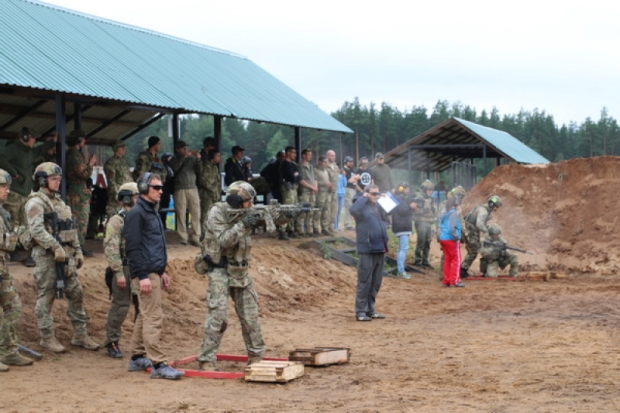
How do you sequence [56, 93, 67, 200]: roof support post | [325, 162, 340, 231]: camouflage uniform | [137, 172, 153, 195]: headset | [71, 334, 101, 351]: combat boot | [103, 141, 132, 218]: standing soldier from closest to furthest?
1. [137, 172, 153, 195]: headset
2. [71, 334, 101, 351]: combat boot
3. [56, 93, 67, 200]: roof support post
4. [103, 141, 132, 218]: standing soldier
5. [325, 162, 340, 231]: camouflage uniform

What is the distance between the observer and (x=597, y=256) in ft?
69.2

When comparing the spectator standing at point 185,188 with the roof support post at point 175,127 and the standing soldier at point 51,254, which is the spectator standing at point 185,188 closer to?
the roof support post at point 175,127

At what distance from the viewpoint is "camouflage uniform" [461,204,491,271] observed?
19.7 metres

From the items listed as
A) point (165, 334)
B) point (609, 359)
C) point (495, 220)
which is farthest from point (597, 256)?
point (165, 334)

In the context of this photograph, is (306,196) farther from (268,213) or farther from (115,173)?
(268,213)

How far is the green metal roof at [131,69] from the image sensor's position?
13.8 meters

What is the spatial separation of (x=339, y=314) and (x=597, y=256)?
9191 millimetres

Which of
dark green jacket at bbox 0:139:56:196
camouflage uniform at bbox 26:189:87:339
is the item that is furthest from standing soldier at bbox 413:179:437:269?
camouflage uniform at bbox 26:189:87:339

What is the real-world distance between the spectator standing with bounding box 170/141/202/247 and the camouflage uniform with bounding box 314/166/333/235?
186 inches

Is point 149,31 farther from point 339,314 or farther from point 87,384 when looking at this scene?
point 87,384

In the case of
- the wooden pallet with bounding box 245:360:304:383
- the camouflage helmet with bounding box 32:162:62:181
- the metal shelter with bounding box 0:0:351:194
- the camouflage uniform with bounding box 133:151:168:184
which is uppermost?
the metal shelter with bounding box 0:0:351:194

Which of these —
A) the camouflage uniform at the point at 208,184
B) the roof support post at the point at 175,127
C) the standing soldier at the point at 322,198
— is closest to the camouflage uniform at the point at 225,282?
the camouflage uniform at the point at 208,184

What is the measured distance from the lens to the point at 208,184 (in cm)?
1756

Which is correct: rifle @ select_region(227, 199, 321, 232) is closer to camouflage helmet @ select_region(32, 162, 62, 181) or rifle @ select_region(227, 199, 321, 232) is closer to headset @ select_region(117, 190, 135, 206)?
headset @ select_region(117, 190, 135, 206)
